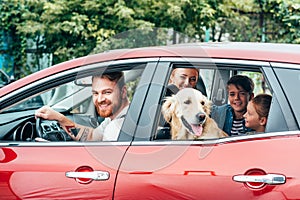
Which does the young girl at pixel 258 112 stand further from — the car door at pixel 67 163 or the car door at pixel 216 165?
the car door at pixel 67 163

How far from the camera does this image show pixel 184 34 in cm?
822

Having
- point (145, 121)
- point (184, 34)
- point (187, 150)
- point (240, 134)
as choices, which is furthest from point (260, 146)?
point (184, 34)

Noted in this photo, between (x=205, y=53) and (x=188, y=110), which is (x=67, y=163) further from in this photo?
(x=205, y=53)

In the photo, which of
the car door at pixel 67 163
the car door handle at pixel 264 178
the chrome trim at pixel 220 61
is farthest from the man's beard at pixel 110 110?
the car door handle at pixel 264 178

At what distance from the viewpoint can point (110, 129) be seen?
2744mm

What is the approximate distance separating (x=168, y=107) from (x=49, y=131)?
82cm

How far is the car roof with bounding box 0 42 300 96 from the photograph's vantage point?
2.49 m

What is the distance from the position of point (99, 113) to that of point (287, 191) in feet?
4.19

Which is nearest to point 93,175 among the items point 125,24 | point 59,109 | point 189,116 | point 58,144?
point 58,144

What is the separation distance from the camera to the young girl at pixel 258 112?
2484mm

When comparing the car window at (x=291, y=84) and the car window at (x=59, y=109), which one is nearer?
the car window at (x=291, y=84)

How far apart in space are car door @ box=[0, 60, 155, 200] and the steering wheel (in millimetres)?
167

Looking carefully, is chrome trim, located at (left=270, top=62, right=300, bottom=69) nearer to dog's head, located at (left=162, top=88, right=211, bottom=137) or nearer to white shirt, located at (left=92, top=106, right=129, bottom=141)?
dog's head, located at (left=162, top=88, right=211, bottom=137)

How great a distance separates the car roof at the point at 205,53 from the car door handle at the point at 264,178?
0.59m
